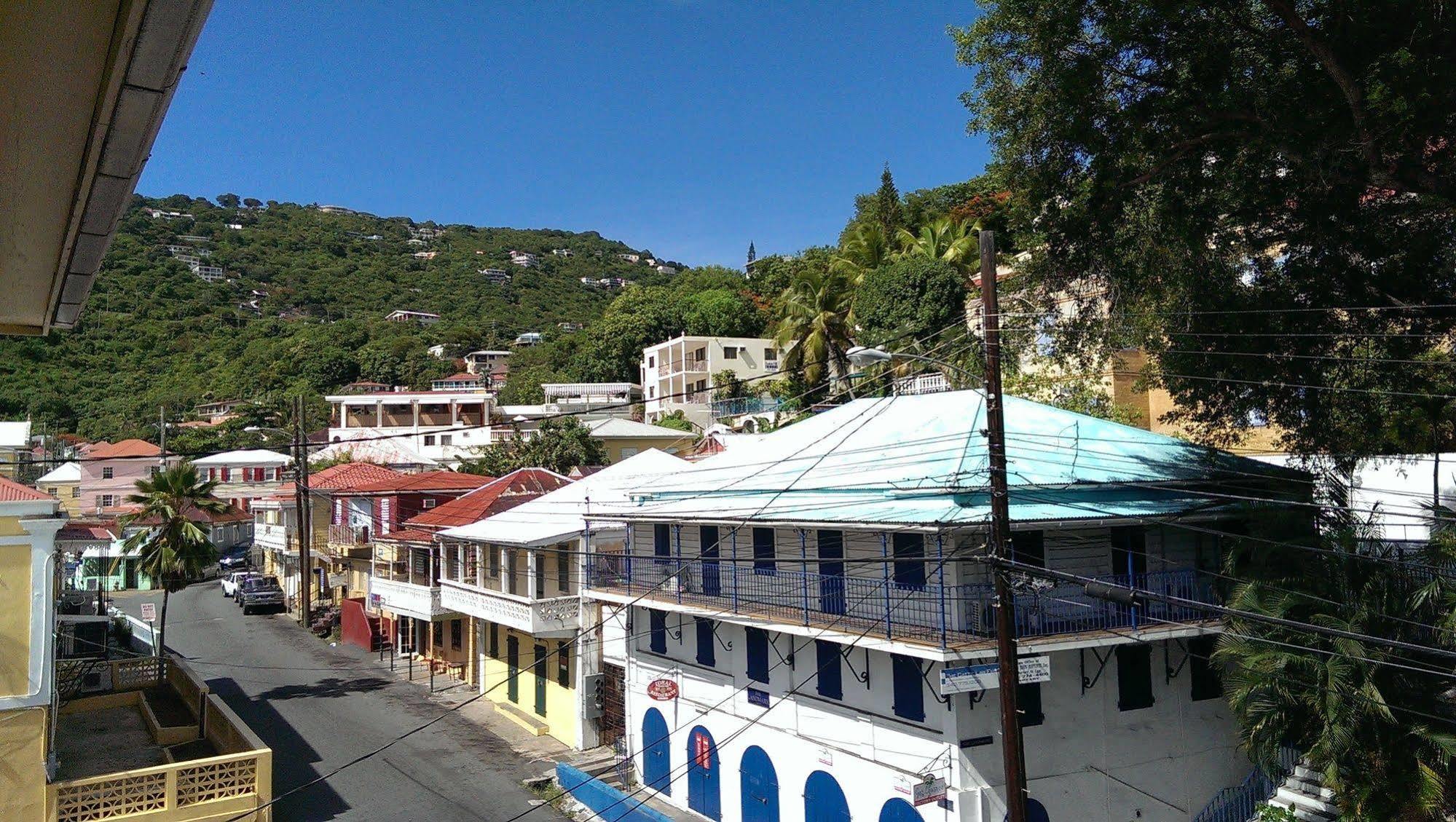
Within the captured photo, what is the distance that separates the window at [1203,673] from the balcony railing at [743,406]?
32.2 meters

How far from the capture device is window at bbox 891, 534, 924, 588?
A: 18000 mm

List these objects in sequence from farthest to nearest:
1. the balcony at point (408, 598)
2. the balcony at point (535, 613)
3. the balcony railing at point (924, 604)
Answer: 1. the balcony at point (408, 598)
2. the balcony at point (535, 613)
3. the balcony railing at point (924, 604)

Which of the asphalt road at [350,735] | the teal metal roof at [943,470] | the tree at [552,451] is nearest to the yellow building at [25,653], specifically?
the asphalt road at [350,735]

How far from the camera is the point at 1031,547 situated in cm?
1819

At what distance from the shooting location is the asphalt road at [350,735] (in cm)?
2294

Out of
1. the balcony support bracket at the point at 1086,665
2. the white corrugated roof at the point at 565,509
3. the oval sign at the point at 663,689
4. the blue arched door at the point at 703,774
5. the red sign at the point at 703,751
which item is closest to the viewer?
the balcony support bracket at the point at 1086,665

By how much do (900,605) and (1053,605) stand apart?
8.75 ft

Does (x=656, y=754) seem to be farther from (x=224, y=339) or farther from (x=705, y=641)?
(x=224, y=339)

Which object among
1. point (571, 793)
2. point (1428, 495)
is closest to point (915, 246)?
point (1428, 495)

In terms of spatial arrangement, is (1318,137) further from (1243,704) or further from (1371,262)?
(1243,704)

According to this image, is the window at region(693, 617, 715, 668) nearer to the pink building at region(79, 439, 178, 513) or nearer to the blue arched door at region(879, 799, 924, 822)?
the blue arched door at region(879, 799, 924, 822)

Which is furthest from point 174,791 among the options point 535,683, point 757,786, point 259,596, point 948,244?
point 259,596

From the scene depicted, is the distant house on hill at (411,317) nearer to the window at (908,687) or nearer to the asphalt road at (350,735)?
the asphalt road at (350,735)

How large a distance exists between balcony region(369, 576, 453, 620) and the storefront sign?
68.7 ft
